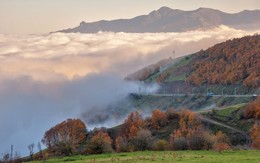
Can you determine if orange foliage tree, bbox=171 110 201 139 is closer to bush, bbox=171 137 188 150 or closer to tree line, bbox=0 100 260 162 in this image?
tree line, bbox=0 100 260 162

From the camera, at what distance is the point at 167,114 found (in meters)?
192

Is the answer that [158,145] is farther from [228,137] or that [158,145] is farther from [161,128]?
[161,128]

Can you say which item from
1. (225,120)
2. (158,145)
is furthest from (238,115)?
(158,145)

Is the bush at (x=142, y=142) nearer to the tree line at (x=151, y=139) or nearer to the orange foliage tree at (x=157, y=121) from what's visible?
the tree line at (x=151, y=139)

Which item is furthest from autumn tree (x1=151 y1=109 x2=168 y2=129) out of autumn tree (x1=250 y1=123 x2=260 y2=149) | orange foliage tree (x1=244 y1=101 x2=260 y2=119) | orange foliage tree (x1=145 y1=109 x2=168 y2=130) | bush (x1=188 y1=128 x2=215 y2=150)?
bush (x1=188 y1=128 x2=215 y2=150)

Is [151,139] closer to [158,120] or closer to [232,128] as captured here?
[232,128]

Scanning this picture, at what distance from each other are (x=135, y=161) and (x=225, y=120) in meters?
123

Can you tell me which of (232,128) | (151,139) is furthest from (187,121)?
(151,139)

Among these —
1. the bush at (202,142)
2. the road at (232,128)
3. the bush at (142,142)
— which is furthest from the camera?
the road at (232,128)

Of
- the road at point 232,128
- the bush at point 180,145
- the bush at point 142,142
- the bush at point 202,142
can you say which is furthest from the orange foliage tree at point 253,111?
the bush at point 202,142

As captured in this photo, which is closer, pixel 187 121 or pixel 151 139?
pixel 151 139

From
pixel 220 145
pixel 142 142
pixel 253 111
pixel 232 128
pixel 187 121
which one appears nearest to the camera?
pixel 142 142

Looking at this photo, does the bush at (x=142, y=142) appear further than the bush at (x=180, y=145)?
Yes

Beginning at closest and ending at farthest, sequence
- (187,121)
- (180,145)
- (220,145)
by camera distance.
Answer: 1. (180,145)
2. (220,145)
3. (187,121)
